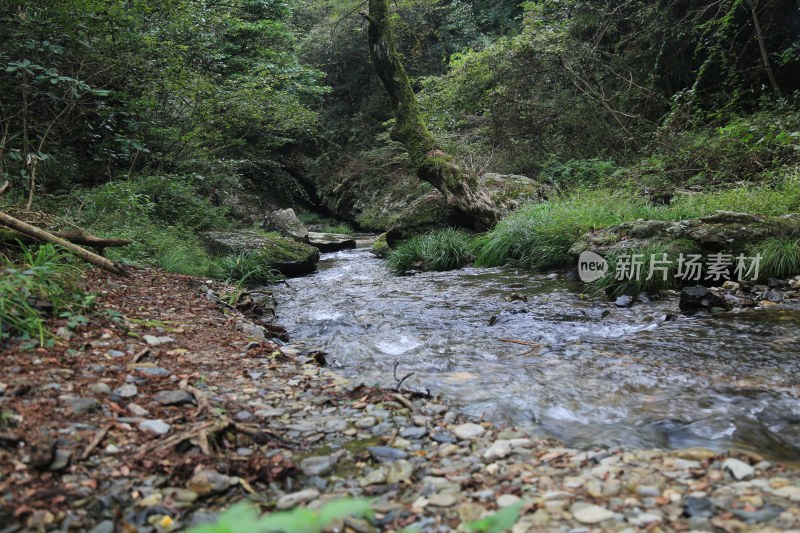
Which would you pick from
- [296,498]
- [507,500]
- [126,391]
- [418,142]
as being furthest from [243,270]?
[507,500]

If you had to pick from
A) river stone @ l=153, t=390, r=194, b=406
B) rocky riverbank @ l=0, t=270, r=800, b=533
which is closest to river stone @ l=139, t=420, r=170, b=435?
rocky riverbank @ l=0, t=270, r=800, b=533

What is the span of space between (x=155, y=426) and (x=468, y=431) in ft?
4.83

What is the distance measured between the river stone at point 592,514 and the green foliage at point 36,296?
2829mm

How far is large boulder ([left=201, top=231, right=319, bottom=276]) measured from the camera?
9258 millimetres

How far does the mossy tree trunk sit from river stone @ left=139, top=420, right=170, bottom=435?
903cm

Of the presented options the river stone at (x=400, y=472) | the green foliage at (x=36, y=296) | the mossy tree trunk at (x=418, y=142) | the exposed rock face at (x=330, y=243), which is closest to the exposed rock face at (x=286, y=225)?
the exposed rock face at (x=330, y=243)

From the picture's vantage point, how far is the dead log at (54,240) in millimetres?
3945

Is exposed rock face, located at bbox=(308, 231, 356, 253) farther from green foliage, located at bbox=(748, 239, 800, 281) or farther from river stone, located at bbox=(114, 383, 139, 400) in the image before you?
river stone, located at bbox=(114, 383, 139, 400)

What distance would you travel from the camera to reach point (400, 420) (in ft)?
8.46

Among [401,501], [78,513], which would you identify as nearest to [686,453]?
[401,501]

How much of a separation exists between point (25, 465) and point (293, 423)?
110cm

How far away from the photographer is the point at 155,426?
7.23ft

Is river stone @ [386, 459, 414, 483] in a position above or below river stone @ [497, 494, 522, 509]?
below

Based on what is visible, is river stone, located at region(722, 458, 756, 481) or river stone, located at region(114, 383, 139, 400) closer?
river stone, located at region(722, 458, 756, 481)
